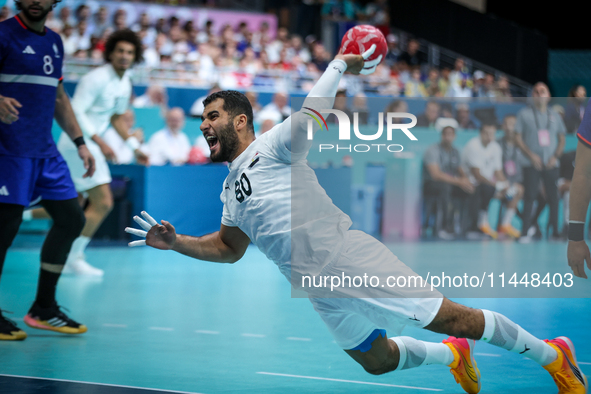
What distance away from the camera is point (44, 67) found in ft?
14.4

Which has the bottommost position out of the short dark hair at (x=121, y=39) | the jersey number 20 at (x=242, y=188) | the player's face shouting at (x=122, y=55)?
the jersey number 20 at (x=242, y=188)

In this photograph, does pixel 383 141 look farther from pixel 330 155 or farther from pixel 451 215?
pixel 451 215

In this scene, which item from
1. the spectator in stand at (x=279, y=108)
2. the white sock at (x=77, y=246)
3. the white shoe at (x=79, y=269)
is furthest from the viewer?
the spectator in stand at (x=279, y=108)

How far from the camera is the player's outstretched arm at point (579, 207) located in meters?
2.99

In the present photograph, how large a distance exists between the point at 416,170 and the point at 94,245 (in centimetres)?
506

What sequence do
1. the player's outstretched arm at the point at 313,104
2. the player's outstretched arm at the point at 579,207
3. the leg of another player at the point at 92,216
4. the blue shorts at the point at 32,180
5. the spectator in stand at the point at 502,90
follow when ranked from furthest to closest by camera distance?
the spectator in stand at the point at 502,90 < the leg of another player at the point at 92,216 < the blue shorts at the point at 32,180 < the player's outstretched arm at the point at 579,207 < the player's outstretched arm at the point at 313,104

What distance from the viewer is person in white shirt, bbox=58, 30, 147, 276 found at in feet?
21.4

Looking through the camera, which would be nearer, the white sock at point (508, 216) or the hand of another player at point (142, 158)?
the hand of another player at point (142, 158)

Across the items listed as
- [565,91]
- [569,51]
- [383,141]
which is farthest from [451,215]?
[569,51]

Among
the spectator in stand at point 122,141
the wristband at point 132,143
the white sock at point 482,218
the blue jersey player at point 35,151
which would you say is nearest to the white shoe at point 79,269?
the wristband at point 132,143

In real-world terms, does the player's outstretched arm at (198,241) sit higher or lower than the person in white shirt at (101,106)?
lower

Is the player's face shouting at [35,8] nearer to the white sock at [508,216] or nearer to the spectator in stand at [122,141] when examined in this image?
the spectator in stand at [122,141]

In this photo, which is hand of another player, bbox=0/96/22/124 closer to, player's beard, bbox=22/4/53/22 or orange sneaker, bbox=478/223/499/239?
player's beard, bbox=22/4/53/22

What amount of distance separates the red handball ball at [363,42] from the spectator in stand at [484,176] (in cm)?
803
